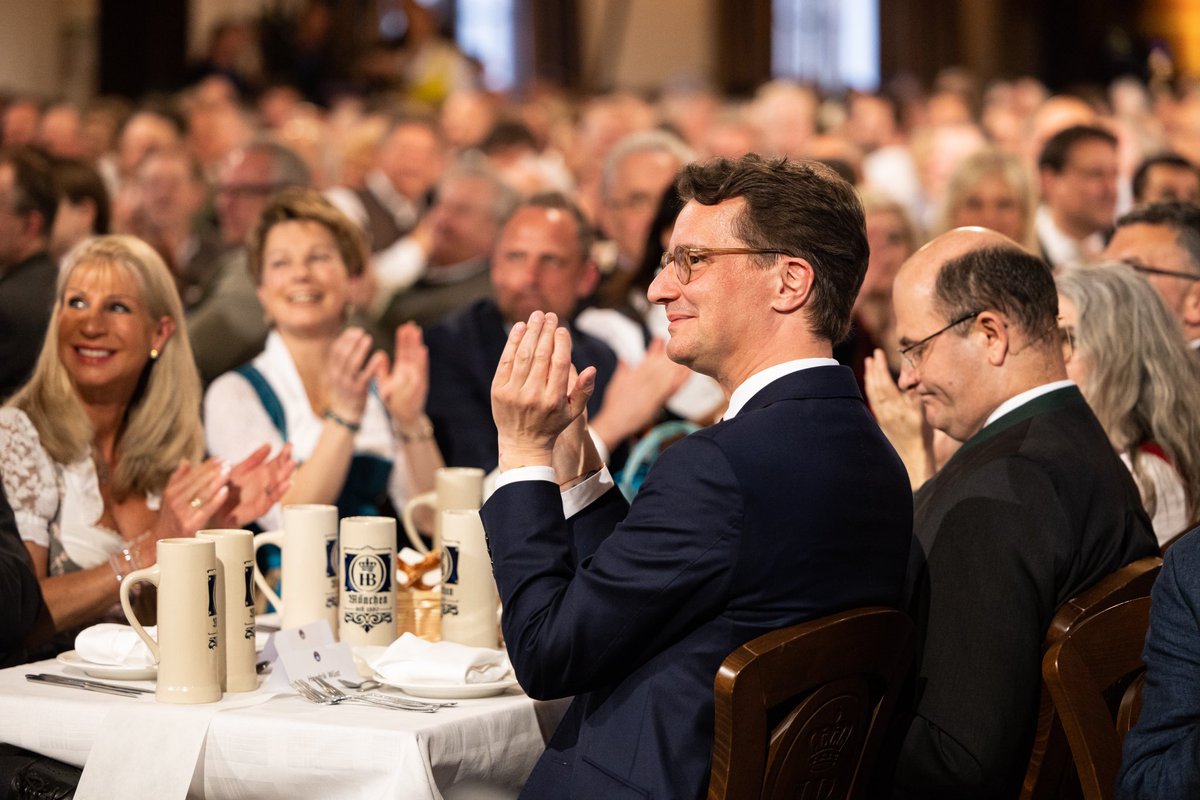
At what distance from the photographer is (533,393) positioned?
2.11 metres

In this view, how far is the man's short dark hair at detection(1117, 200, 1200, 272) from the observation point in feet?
12.1

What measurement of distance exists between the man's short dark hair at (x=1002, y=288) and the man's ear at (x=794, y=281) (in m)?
0.57

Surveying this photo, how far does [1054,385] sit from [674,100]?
11.3m

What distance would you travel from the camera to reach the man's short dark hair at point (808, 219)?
83.7 inches

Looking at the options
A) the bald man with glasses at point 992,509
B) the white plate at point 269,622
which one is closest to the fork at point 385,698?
the white plate at point 269,622

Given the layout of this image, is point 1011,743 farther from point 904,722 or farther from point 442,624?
point 442,624

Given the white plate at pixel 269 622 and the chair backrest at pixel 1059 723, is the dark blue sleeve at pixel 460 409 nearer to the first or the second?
the white plate at pixel 269 622

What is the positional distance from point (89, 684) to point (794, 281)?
1.18m

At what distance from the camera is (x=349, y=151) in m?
9.12

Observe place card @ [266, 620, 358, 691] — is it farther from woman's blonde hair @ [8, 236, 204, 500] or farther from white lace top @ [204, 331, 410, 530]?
white lace top @ [204, 331, 410, 530]

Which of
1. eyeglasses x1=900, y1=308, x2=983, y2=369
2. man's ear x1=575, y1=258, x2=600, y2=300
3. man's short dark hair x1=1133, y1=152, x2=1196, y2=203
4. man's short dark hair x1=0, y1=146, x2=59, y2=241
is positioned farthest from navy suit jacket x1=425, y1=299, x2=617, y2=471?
man's short dark hair x1=1133, y1=152, x2=1196, y2=203

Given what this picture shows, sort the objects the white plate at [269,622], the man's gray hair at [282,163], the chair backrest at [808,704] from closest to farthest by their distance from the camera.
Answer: the chair backrest at [808,704]
the white plate at [269,622]
the man's gray hair at [282,163]

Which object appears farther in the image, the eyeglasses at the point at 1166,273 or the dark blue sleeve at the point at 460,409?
the dark blue sleeve at the point at 460,409

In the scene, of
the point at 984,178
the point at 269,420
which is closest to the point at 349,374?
the point at 269,420
